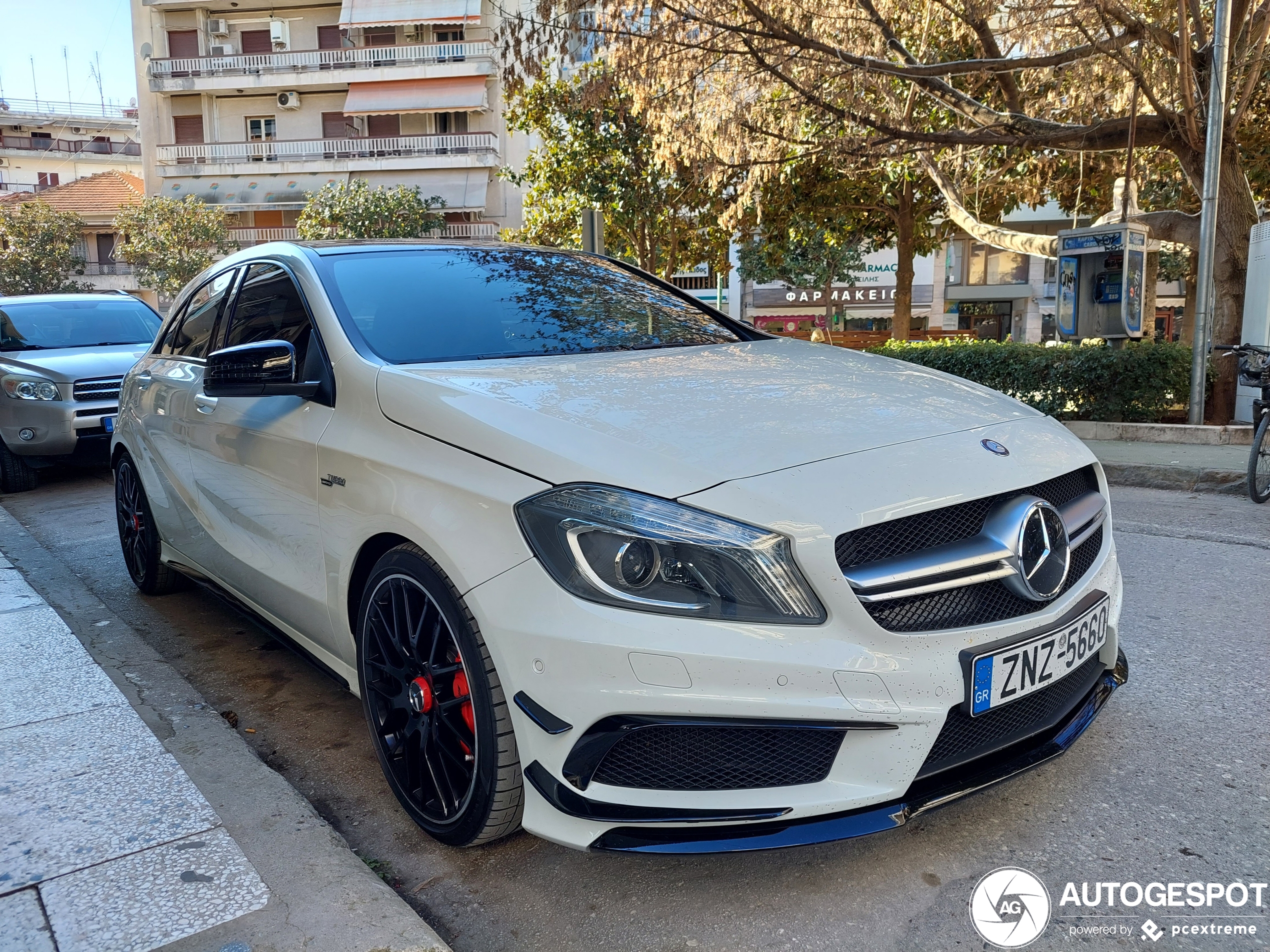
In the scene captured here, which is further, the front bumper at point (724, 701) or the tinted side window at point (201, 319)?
the tinted side window at point (201, 319)

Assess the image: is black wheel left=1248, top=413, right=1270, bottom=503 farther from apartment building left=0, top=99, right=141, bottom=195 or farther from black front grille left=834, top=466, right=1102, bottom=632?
apartment building left=0, top=99, right=141, bottom=195

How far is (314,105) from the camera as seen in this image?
44875mm

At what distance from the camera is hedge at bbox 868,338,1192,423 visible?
9.59 meters

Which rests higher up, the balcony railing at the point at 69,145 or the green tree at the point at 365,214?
the balcony railing at the point at 69,145

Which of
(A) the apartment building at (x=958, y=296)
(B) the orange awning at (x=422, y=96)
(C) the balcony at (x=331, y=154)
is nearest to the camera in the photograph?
(B) the orange awning at (x=422, y=96)

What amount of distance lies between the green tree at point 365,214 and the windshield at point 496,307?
36.8 meters

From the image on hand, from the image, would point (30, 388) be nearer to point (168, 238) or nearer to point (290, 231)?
point (168, 238)

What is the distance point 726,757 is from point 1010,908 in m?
0.75

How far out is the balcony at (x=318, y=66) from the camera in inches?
1672

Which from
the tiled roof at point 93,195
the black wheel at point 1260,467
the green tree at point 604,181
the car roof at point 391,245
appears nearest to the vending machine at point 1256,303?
the black wheel at point 1260,467

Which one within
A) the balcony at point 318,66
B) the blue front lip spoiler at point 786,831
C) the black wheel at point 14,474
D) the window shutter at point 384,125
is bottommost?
the black wheel at point 14,474

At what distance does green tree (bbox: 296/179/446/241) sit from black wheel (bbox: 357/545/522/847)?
125ft

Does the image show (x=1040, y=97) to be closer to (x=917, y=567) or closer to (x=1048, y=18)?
(x=1048, y=18)

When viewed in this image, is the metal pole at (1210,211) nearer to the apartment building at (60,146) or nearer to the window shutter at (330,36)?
the window shutter at (330,36)
